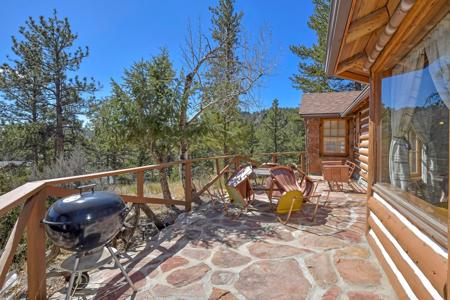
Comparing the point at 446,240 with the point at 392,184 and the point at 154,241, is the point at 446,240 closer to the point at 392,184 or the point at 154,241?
the point at 392,184

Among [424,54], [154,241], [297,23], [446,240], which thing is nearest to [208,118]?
[154,241]

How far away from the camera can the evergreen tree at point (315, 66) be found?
14.0 m

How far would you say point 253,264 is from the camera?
269cm

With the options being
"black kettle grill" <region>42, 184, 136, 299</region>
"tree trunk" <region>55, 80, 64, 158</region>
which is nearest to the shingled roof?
"black kettle grill" <region>42, 184, 136, 299</region>

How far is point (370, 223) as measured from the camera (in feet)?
9.93

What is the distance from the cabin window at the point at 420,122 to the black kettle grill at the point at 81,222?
2.26 meters

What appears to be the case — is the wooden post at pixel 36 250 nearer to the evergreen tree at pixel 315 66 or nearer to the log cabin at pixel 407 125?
the log cabin at pixel 407 125

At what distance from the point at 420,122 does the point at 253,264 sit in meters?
2.05

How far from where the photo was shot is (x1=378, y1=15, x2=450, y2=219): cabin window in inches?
62.4

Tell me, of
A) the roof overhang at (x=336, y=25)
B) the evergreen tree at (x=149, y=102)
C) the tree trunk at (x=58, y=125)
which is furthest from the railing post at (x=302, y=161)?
the tree trunk at (x=58, y=125)

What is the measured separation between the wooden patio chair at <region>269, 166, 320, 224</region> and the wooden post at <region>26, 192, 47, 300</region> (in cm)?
305

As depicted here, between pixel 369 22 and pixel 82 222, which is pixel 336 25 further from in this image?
pixel 82 222

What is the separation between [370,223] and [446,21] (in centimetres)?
229

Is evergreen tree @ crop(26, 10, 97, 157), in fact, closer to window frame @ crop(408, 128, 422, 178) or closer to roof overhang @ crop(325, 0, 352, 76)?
roof overhang @ crop(325, 0, 352, 76)
